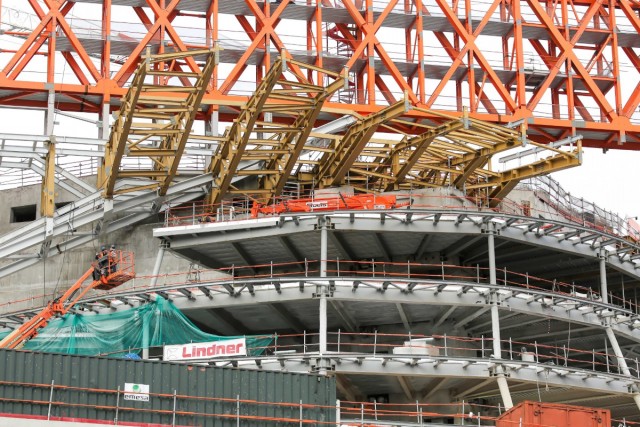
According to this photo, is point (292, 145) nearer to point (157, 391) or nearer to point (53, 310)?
point (53, 310)

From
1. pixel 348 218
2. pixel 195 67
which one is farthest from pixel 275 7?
pixel 348 218

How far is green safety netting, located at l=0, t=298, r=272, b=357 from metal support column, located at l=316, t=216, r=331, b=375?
278 cm

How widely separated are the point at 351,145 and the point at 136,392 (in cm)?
2701

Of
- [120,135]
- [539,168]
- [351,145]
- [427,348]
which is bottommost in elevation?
[427,348]

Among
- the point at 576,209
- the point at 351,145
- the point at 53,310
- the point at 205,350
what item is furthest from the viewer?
the point at 576,209

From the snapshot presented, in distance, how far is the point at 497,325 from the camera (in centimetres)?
6325

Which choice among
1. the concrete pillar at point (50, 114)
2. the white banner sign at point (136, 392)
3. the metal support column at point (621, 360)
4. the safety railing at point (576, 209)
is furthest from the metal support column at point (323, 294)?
the safety railing at point (576, 209)

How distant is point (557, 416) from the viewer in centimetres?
5184

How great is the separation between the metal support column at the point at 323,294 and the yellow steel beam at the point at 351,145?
7.10 metres

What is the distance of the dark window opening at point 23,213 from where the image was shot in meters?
83.0

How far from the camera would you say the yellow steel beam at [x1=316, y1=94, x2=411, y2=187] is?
69.9 metres

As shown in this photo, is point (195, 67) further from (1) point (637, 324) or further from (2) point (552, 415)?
(2) point (552, 415)

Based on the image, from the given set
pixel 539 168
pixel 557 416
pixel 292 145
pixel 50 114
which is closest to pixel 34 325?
pixel 50 114

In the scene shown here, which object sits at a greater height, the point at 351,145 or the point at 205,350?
the point at 351,145
